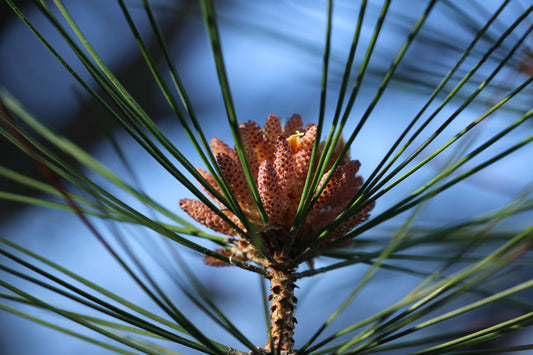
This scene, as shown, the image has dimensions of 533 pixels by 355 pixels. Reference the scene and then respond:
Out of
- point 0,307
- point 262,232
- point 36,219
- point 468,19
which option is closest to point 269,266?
point 262,232

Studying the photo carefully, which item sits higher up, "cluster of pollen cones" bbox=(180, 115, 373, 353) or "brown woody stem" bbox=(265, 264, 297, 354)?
"cluster of pollen cones" bbox=(180, 115, 373, 353)

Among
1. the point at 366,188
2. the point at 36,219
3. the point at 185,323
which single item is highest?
the point at 36,219

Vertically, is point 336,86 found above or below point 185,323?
above

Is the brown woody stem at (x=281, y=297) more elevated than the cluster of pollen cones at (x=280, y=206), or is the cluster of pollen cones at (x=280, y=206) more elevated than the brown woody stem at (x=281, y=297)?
the cluster of pollen cones at (x=280, y=206)

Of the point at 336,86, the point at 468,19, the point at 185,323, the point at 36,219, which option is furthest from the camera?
the point at 36,219

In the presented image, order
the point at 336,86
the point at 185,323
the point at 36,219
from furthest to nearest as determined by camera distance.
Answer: the point at 36,219 → the point at 336,86 → the point at 185,323

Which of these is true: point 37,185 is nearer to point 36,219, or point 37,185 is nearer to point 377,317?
point 377,317

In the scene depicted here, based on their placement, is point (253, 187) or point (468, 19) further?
point (468, 19)
